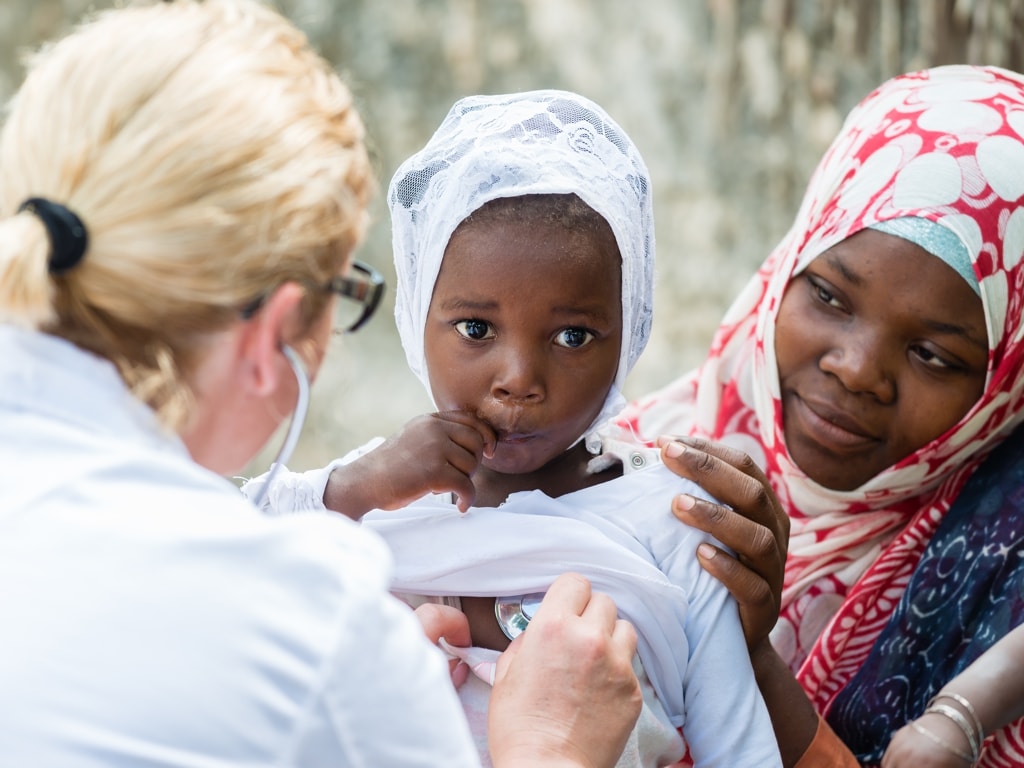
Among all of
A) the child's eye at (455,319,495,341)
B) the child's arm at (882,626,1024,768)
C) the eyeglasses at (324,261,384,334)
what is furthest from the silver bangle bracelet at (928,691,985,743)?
the eyeglasses at (324,261,384,334)

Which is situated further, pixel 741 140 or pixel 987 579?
pixel 741 140

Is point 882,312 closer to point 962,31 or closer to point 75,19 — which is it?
point 962,31

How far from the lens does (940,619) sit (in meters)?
2.62

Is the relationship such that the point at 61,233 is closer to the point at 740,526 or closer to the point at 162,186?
the point at 162,186

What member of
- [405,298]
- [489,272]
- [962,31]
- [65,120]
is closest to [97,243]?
[65,120]

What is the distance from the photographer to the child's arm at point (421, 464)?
214 cm

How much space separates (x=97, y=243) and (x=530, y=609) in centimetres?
108

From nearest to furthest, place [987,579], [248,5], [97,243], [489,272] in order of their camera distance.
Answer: [97,243] → [248,5] → [489,272] → [987,579]

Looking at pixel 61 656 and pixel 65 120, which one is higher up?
pixel 65 120

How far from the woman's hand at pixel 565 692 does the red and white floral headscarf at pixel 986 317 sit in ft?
2.38

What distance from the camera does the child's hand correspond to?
222cm

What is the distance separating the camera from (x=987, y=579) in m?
2.59

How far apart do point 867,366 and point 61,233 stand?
1.80 metres

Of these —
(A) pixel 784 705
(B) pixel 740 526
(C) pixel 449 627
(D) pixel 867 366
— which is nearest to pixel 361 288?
(C) pixel 449 627
